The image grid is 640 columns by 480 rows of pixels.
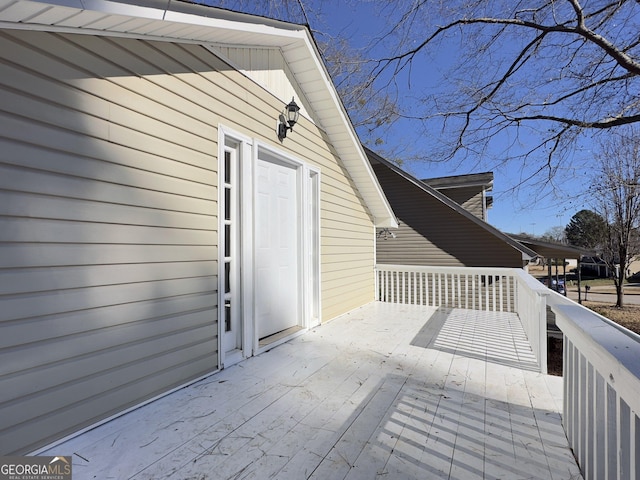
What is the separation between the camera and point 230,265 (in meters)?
3.09

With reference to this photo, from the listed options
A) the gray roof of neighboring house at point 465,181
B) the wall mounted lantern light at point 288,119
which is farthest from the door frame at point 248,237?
the gray roof of neighboring house at point 465,181

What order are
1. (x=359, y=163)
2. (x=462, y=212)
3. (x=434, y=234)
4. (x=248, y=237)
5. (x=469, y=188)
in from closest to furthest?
1. (x=248, y=237)
2. (x=359, y=163)
3. (x=462, y=212)
4. (x=434, y=234)
5. (x=469, y=188)

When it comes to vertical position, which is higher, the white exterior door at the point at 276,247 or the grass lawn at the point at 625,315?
the white exterior door at the point at 276,247

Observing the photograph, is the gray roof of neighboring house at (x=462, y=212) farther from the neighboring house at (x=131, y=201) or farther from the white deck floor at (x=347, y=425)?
the neighboring house at (x=131, y=201)

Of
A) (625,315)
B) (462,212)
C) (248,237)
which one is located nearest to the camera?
(248,237)

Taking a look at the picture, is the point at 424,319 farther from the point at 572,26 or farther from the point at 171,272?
the point at 572,26

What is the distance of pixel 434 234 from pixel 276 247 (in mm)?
6290

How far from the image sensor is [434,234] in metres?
9.02

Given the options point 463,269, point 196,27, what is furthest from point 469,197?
point 196,27

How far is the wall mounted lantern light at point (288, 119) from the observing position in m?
3.77

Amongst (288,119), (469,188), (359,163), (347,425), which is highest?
(469,188)

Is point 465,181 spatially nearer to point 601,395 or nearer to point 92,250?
point 601,395

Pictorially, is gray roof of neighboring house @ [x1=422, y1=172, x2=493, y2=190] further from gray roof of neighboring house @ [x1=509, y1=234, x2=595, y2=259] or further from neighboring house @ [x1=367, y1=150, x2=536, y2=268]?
gray roof of neighboring house @ [x1=509, y1=234, x2=595, y2=259]

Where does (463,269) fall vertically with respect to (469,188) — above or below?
below
